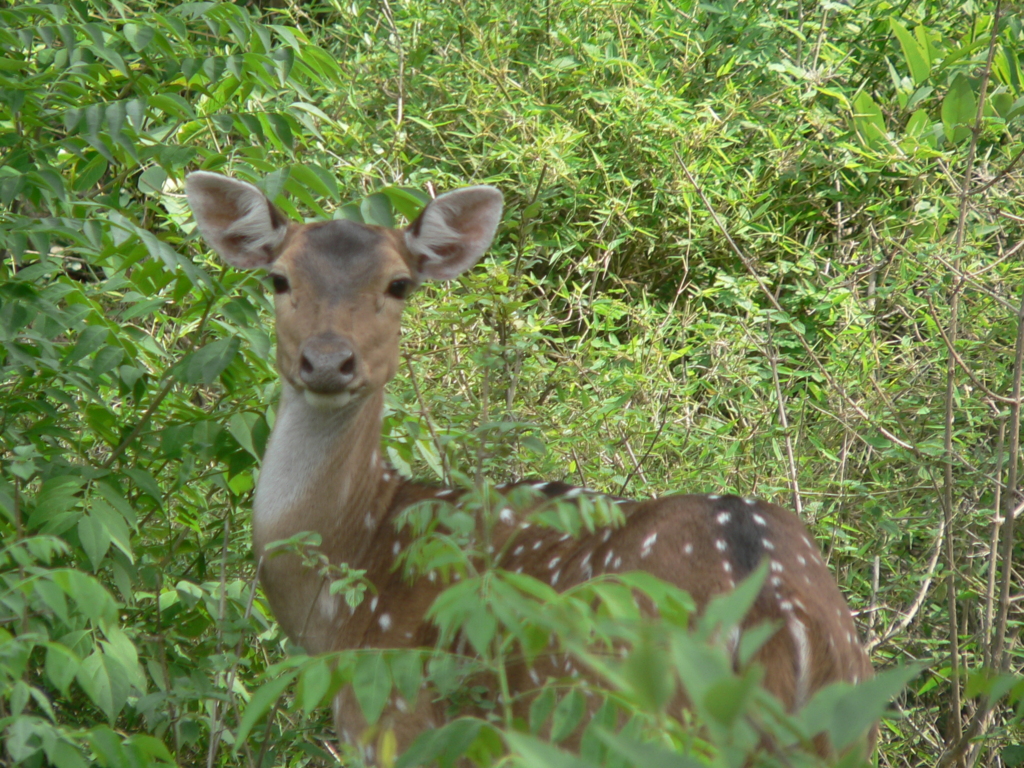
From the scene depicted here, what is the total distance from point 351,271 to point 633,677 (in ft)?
9.07

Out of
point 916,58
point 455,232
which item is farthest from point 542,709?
point 916,58

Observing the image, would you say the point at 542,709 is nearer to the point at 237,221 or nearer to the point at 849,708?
the point at 849,708

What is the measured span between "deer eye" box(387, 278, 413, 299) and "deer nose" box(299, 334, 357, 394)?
0.36 metres

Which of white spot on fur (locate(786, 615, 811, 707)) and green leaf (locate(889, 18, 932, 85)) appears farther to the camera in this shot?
green leaf (locate(889, 18, 932, 85))

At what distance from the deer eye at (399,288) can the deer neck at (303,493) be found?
1.19 ft

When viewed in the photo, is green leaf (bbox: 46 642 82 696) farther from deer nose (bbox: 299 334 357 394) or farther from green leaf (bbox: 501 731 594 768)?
deer nose (bbox: 299 334 357 394)

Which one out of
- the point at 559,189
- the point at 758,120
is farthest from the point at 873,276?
the point at 559,189

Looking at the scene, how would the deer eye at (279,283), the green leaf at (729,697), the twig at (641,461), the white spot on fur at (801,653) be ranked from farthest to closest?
the twig at (641,461), the deer eye at (279,283), the white spot on fur at (801,653), the green leaf at (729,697)

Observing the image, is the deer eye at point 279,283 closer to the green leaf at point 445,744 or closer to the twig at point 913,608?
the green leaf at point 445,744

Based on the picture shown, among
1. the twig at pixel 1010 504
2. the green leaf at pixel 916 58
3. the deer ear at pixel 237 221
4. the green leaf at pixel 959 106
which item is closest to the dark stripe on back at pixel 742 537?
the twig at pixel 1010 504

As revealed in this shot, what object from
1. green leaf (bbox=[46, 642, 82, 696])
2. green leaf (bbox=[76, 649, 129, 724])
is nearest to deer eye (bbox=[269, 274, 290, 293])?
green leaf (bbox=[76, 649, 129, 724])

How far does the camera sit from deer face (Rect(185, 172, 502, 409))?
11.0 ft

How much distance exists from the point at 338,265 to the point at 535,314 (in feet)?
6.53

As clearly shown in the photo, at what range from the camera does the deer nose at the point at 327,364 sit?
325cm
